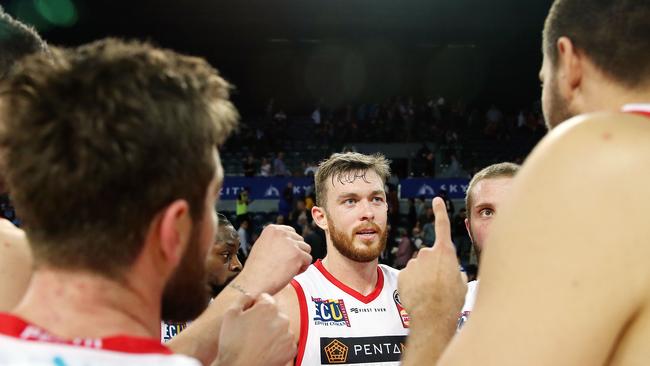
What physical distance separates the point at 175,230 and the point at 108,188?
0.47 ft

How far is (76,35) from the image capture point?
21.1m

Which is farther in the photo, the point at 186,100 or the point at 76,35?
the point at 76,35

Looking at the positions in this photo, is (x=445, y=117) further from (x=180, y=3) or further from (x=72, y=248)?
(x=72, y=248)

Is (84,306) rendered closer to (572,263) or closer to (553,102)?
(572,263)

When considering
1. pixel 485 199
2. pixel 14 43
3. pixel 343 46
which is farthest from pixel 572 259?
pixel 343 46

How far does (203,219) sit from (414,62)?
23038 millimetres

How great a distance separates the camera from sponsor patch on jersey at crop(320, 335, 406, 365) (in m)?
3.20

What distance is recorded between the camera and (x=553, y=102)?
55.1 inches

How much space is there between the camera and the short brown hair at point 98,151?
1048 mm

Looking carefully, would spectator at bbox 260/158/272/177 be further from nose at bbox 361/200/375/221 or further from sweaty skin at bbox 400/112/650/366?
sweaty skin at bbox 400/112/650/366

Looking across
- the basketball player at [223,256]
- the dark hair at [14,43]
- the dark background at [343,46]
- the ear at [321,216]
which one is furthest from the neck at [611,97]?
the dark background at [343,46]

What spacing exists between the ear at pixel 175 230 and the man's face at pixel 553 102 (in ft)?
2.79

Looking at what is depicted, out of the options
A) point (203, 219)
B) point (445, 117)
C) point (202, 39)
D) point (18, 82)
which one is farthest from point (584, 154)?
point (202, 39)

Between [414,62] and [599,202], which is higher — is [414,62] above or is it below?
above
